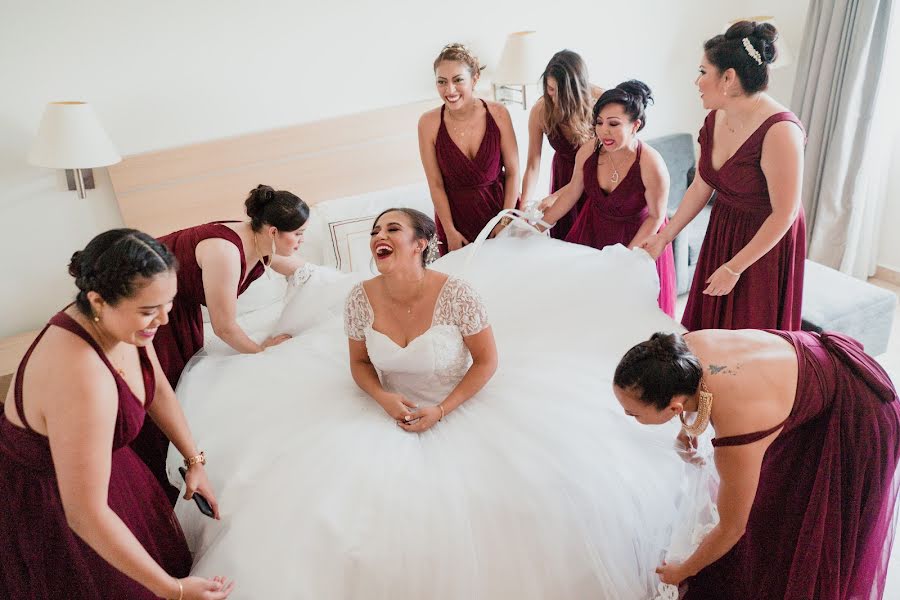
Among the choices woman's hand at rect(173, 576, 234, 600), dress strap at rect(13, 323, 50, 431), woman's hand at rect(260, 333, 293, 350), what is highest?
dress strap at rect(13, 323, 50, 431)

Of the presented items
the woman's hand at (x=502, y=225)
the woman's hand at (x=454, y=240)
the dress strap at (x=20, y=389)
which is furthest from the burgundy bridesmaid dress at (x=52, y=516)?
the woman's hand at (x=454, y=240)

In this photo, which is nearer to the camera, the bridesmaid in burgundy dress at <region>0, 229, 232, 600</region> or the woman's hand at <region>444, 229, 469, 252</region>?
the bridesmaid in burgundy dress at <region>0, 229, 232, 600</region>

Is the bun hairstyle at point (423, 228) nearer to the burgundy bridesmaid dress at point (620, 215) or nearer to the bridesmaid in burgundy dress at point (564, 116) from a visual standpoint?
the burgundy bridesmaid dress at point (620, 215)

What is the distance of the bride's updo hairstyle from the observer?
1.55 meters

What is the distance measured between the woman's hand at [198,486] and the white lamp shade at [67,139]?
1.68 meters

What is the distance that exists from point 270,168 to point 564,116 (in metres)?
1.46

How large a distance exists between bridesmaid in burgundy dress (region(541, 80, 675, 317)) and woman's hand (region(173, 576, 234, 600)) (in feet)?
5.87

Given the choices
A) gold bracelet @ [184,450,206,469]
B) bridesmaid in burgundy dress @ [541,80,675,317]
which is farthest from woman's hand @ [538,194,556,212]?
gold bracelet @ [184,450,206,469]

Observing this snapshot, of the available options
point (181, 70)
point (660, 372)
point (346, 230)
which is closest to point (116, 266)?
point (660, 372)

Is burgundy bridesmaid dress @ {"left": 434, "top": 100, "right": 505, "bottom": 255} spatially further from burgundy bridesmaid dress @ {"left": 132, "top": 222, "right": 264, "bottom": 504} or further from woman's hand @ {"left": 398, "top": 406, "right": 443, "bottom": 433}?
woman's hand @ {"left": 398, "top": 406, "right": 443, "bottom": 433}

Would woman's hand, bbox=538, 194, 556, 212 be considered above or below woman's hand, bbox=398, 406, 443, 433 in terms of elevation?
above

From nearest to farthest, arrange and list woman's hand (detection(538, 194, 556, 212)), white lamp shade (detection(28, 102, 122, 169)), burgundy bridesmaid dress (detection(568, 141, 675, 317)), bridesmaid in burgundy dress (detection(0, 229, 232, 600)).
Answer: bridesmaid in burgundy dress (detection(0, 229, 232, 600)), burgundy bridesmaid dress (detection(568, 141, 675, 317)), white lamp shade (detection(28, 102, 122, 169)), woman's hand (detection(538, 194, 556, 212))

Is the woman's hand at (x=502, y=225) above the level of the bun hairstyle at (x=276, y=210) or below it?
below

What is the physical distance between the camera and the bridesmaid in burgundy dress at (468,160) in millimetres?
3160
